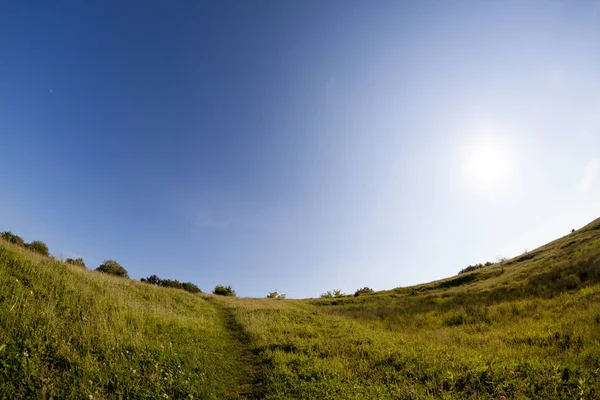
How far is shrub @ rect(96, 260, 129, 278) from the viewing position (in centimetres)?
3238

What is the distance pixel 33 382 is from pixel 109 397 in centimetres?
149

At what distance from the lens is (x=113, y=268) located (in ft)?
109

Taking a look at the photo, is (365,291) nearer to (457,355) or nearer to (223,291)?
(223,291)

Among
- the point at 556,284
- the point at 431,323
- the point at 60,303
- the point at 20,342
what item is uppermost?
the point at 60,303

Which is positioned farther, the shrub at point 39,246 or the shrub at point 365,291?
the shrub at point 365,291

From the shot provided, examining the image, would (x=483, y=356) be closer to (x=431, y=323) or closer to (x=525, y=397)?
(x=525, y=397)

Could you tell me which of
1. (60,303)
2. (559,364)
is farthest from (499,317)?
(60,303)

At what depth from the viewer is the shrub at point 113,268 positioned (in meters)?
32.4

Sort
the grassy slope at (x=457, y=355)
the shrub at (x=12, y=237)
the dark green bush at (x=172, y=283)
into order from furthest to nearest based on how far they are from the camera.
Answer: the dark green bush at (x=172, y=283), the shrub at (x=12, y=237), the grassy slope at (x=457, y=355)

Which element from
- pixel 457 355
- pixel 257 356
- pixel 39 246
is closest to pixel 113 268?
pixel 39 246

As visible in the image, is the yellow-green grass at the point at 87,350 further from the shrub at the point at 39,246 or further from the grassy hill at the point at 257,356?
the shrub at the point at 39,246

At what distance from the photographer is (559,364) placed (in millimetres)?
6824

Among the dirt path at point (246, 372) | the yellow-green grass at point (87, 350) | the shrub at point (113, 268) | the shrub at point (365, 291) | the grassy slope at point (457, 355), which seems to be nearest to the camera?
the yellow-green grass at point (87, 350)

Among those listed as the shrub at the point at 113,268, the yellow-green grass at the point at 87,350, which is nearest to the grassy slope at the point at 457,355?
the yellow-green grass at the point at 87,350
